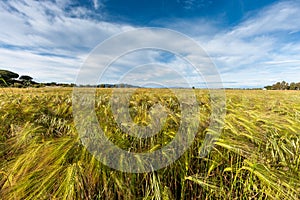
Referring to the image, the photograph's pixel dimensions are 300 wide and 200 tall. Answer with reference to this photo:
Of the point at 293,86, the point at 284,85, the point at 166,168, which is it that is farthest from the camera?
the point at 284,85

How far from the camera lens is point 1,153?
1797mm

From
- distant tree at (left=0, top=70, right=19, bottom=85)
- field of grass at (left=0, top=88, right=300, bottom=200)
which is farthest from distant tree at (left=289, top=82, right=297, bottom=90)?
distant tree at (left=0, top=70, right=19, bottom=85)

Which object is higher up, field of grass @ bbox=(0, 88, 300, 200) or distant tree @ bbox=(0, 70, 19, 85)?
distant tree @ bbox=(0, 70, 19, 85)

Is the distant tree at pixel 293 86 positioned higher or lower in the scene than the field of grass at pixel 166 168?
higher

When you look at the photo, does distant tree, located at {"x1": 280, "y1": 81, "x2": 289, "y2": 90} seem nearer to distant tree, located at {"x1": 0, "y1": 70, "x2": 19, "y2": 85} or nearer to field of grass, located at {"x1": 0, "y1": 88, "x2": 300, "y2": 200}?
field of grass, located at {"x1": 0, "y1": 88, "x2": 300, "y2": 200}

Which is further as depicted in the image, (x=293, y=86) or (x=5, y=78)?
(x=293, y=86)

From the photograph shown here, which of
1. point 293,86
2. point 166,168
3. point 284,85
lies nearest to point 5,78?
point 166,168

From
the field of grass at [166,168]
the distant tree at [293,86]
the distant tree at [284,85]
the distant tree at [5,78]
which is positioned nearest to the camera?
the field of grass at [166,168]

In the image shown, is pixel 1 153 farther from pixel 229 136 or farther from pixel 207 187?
pixel 229 136

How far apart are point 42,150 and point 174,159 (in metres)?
1.15

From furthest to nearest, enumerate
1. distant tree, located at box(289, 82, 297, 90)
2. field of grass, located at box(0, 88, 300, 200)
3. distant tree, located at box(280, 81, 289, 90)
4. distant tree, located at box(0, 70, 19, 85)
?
distant tree, located at box(280, 81, 289, 90) < distant tree, located at box(289, 82, 297, 90) < distant tree, located at box(0, 70, 19, 85) < field of grass, located at box(0, 88, 300, 200)

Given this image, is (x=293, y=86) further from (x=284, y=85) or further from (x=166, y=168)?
(x=166, y=168)

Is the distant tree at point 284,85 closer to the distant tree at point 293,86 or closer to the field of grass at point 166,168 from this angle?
the distant tree at point 293,86

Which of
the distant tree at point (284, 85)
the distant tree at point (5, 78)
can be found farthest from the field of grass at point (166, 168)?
the distant tree at point (284, 85)
